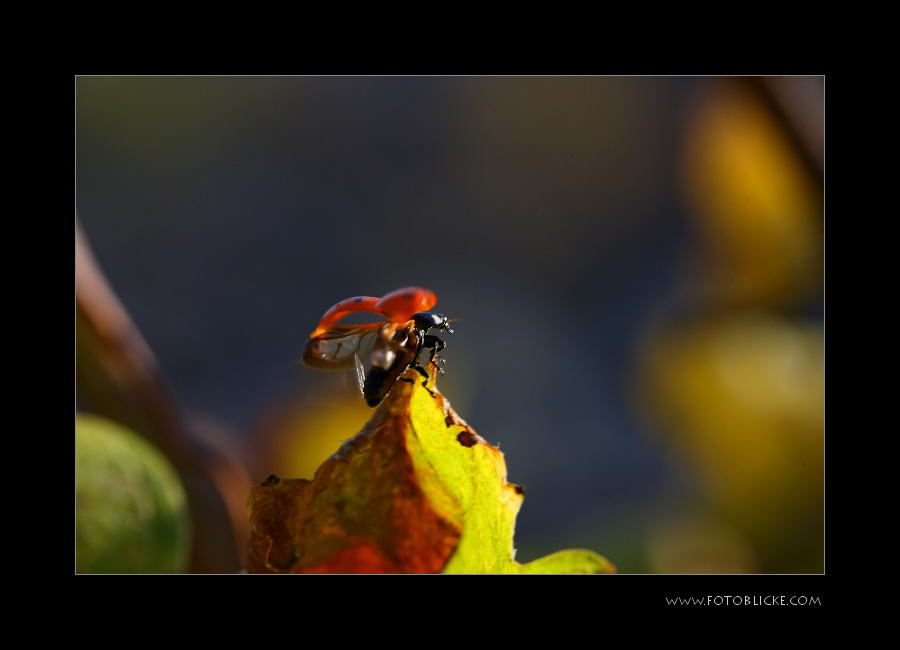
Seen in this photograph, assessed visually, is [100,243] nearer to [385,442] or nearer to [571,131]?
[571,131]

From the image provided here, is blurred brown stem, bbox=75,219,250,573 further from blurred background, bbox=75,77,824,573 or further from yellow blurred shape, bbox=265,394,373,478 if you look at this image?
yellow blurred shape, bbox=265,394,373,478

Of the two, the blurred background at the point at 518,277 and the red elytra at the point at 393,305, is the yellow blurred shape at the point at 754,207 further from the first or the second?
the red elytra at the point at 393,305

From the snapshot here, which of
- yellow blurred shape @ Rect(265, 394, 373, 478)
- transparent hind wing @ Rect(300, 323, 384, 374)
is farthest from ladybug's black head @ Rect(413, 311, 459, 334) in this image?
yellow blurred shape @ Rect(265, 394, 373, 478)

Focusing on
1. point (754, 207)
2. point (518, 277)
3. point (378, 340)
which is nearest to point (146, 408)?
point (378, 340)

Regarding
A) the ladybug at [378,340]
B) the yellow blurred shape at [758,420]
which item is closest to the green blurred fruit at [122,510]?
the ladybug at [378,340]

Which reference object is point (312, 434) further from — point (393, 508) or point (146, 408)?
point (393, 508)
